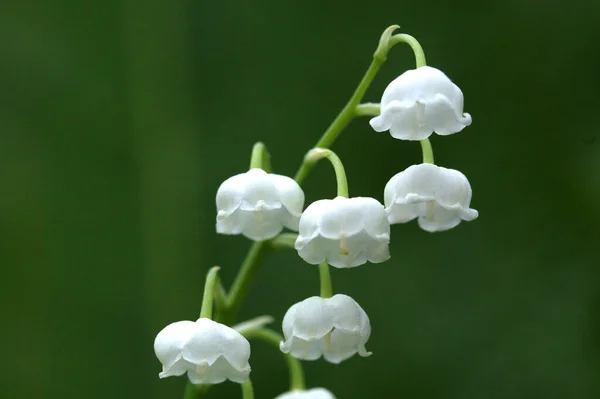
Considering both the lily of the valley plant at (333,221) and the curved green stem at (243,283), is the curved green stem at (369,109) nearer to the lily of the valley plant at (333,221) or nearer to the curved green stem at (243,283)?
the lily of the valley plant at (333,221)

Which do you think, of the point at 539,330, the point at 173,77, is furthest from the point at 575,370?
the point at 173,77

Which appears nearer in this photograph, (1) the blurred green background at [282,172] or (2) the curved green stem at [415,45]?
(2) the curved green stem at [415,45]

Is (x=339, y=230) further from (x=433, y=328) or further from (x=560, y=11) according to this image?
(x=560, y=11)

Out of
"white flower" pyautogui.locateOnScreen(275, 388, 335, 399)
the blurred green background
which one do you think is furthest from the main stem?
the blurred green background

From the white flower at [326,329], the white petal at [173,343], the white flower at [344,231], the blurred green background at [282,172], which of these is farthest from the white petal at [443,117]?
the blurred green background at [282,172]

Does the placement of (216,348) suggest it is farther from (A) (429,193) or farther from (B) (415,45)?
(B) (415,45)

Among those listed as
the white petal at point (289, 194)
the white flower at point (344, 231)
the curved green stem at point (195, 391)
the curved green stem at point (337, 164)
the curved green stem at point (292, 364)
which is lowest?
the curved green stem at point (195, 391)

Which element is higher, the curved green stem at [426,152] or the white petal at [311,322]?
the curved green stem at [426,152]

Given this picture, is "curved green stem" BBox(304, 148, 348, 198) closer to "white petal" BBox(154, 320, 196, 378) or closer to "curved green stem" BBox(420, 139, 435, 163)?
"curved green stem" BBox(420, 139, 435, 163)
